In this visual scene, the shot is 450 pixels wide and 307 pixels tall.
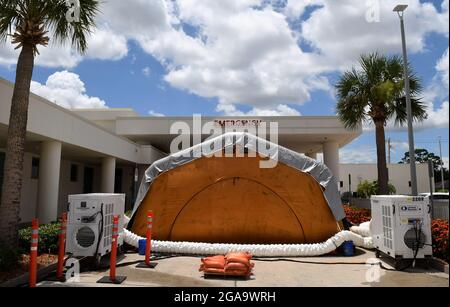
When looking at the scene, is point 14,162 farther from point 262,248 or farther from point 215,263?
point 262,248

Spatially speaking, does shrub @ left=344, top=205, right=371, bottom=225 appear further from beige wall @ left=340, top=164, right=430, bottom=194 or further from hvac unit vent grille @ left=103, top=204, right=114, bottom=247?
beige wall @ left=340, top=164, right=430, bottom=194

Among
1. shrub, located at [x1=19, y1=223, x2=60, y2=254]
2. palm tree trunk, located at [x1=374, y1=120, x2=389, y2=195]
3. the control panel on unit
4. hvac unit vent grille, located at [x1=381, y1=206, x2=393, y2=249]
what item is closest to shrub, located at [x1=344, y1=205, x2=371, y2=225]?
palm tree trunk, located at [x1=374, y1=120, x2=389, y2=195]

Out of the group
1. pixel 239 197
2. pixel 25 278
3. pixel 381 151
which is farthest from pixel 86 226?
pixel 381 151

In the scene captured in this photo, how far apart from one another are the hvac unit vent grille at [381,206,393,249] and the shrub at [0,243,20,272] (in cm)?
797

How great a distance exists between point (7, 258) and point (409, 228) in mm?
8347

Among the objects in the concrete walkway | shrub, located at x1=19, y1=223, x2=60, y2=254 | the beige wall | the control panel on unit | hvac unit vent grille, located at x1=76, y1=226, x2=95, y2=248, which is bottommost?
the concrete walkway

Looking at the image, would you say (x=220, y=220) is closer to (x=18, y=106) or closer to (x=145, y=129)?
(x=18, y=106)

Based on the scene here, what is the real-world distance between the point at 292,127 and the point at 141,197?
14.9 metres

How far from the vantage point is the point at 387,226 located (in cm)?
802

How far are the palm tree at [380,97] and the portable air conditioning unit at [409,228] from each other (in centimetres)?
710

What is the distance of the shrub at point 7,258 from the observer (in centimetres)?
691

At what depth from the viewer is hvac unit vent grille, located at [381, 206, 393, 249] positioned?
25.7ft

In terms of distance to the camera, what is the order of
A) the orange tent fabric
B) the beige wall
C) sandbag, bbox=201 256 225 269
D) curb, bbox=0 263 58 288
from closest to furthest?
1. curb, bbox=0 263 58 288
2. sandbag, bbox=201 256 225 269
3. the orange tent fabric
4. the beige wall
